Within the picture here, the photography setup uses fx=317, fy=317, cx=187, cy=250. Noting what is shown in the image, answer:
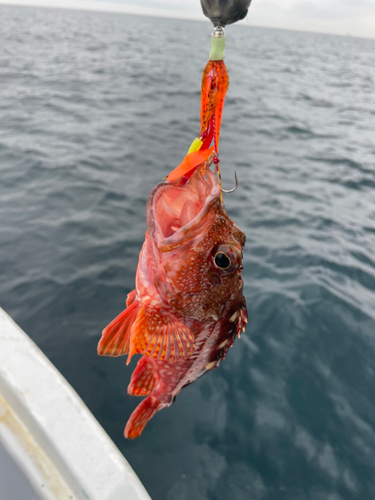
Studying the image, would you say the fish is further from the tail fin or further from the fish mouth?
the tail fin

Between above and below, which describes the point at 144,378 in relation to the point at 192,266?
below

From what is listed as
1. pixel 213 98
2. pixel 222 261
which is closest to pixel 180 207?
pixel 222 261

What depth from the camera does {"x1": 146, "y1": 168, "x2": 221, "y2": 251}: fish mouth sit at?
62.4 inches

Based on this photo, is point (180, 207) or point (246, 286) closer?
point (180, 207)

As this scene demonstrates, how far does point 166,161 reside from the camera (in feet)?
26.5

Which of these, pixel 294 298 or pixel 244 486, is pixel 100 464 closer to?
pixel 244 486

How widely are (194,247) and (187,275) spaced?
0.17 meters

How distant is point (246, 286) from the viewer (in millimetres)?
4684

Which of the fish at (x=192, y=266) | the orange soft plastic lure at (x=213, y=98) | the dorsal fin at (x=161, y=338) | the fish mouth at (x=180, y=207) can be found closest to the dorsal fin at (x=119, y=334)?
the fish at (x=192, y=266)

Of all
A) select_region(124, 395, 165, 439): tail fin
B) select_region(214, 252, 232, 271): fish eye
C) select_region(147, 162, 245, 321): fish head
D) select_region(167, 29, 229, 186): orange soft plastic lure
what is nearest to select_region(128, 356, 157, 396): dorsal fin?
select_region(124, 395, 165, 439): tail fin

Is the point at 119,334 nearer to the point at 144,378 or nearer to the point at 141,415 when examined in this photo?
the point at 144,378

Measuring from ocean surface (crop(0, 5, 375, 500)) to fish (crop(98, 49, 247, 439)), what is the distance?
157 cm

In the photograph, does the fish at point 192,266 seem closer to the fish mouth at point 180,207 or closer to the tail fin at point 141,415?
the fish mouth at point 180,207

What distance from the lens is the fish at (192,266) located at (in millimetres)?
1590
